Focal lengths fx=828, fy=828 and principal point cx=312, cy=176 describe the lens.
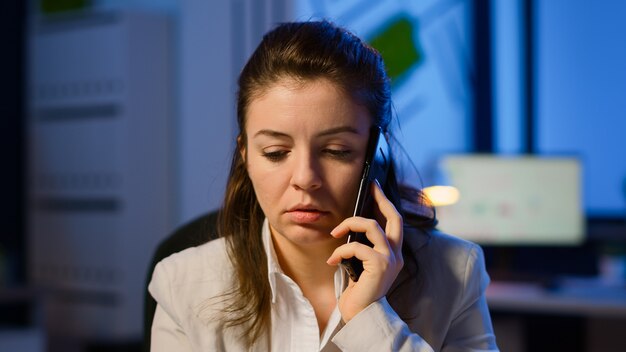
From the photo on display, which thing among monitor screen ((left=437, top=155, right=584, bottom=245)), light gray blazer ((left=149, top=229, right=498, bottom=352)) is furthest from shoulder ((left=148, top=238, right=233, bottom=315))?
Result: monitor screen ((left=437, top=155, right=584, bottom=245))

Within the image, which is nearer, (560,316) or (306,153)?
(306,153)

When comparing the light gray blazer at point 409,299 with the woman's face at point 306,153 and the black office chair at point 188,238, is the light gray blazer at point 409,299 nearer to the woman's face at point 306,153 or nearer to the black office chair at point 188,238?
the black office chair at point 188,238

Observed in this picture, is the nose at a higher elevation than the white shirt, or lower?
higher

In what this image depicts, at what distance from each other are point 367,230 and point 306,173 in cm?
14

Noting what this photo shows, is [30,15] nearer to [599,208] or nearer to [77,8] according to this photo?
[77,8]

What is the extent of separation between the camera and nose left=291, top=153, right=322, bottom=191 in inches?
48.7

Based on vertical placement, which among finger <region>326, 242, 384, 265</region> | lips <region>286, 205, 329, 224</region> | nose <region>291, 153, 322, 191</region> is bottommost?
finger <region>326, 242, 384, 265</region>

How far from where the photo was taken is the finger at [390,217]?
1321 mm

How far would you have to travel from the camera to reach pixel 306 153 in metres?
1.24

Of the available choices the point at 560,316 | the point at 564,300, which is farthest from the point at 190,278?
the point at 560,316

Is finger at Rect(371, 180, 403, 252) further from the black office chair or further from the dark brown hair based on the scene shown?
the black office chair

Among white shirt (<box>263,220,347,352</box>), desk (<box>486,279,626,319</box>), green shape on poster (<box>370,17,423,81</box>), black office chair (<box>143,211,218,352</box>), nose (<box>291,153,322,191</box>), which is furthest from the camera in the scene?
green shape on poster (<box>370,17,423,81</box>)

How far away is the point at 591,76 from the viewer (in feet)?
12.5

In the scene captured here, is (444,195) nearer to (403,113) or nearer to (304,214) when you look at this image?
(403,113)
